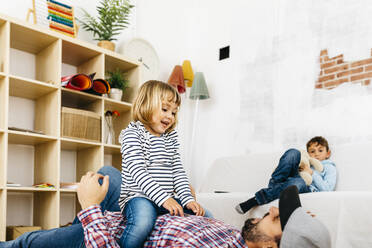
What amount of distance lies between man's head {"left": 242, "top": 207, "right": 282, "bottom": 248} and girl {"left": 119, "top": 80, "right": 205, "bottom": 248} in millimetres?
251

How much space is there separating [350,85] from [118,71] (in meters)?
2.10

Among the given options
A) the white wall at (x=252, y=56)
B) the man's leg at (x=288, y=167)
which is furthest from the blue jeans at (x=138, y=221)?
the white wall at (x=252, y=56)

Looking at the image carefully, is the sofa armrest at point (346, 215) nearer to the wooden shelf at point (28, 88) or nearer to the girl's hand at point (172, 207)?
the girl's hand at point (172, 207)

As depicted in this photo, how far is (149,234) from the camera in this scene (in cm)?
120

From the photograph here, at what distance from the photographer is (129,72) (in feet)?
12.9

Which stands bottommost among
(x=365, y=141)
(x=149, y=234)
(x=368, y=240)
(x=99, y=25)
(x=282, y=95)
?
(x=368, y=240)

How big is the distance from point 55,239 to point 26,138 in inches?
81.0

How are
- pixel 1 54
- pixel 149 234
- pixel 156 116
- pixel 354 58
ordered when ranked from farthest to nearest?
pixel 354 58, pixel 1 54, pixel 156 116, pixel 149 234

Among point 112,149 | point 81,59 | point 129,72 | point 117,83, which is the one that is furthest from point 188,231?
point 129,72

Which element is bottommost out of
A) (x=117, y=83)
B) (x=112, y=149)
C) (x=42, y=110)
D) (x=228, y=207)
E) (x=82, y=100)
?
(x=228, y=207)

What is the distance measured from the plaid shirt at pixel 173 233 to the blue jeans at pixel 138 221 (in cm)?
3

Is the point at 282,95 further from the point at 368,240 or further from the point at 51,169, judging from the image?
the point at 51,169

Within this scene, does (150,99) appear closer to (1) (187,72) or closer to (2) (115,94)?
(2) (115,94)

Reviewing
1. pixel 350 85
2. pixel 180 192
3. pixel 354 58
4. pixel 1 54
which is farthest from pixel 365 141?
pixel 1 54
